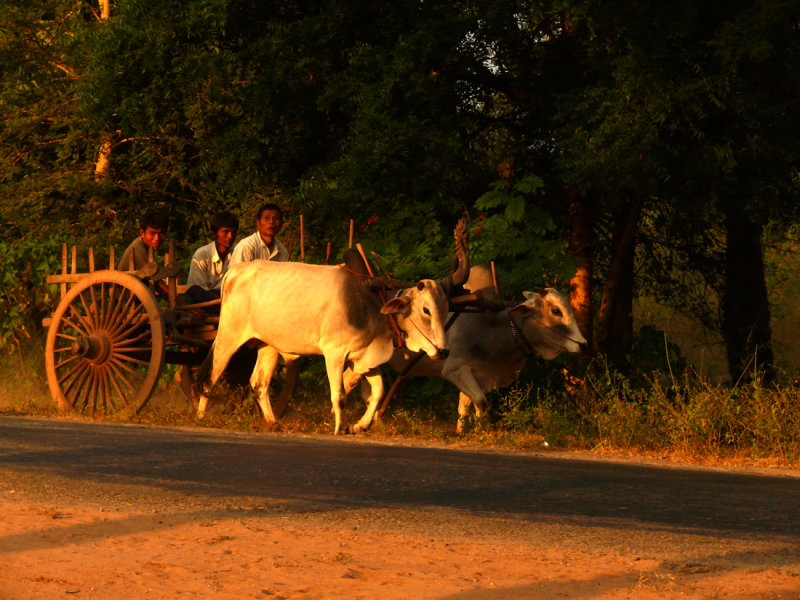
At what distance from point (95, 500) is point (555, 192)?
9664 mm

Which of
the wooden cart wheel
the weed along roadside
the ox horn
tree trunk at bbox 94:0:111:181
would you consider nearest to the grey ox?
the weed along roadside

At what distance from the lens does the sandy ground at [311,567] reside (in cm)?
544

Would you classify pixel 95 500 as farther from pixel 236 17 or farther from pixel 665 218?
pixel 665 218

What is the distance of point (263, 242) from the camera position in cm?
1429

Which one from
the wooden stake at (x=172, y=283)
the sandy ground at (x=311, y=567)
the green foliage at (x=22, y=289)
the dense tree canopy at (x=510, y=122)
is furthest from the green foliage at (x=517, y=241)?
the sandy ground at (x=311, y=567)

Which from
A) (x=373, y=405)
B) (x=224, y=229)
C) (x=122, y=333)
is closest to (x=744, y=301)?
(x=373, y=405)

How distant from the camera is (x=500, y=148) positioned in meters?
15.7

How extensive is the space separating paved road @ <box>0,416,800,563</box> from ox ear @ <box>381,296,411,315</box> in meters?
1.30

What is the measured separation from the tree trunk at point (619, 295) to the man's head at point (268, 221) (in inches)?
173

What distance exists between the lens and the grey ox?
13008 mm

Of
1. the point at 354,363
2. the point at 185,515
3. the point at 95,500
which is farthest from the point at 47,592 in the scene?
the point at 354,363

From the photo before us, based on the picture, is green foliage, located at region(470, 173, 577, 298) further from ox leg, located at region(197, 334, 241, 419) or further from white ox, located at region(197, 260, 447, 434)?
ox leg, located at region(197, 334, 241, 419)

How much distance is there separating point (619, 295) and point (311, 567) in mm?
11650

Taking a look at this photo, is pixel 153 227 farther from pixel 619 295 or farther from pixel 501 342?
pixel 619 295
